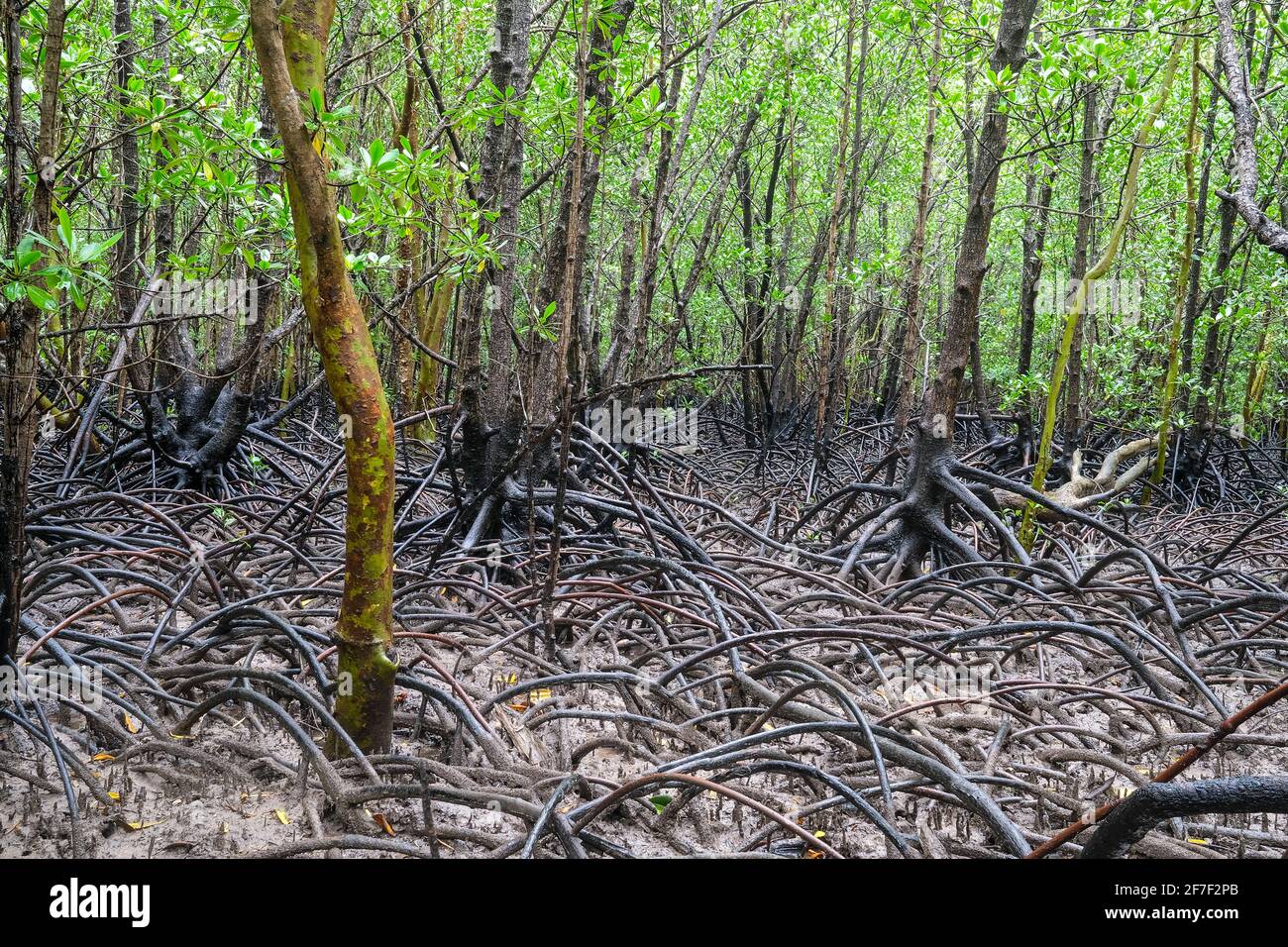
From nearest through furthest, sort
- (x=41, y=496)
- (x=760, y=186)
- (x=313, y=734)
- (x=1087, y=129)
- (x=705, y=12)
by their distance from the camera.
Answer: (x=313, y=734) < (x=41, y=496) < (x=1087, y=129) < (x=705, y=12) < (x=760, y=186)

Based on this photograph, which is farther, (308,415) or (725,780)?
(308,415)

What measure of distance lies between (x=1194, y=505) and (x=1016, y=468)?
1.46 meters

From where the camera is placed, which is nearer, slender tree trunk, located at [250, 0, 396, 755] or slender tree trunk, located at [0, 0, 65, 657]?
slender tree trunk, located at [250, 0, 396, 755]

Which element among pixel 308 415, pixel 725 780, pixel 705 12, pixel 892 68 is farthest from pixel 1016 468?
pixel 308 415

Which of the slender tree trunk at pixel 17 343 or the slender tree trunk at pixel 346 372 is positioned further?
the slender tree trunk at pixel 17 343

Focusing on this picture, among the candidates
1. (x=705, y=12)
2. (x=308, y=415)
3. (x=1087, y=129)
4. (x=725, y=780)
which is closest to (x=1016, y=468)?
(x=1087, y=129)

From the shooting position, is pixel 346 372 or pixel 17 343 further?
pixel 17 343

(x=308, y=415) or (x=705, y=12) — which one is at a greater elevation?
(x=705, y=12)

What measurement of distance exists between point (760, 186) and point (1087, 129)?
7.79 meters

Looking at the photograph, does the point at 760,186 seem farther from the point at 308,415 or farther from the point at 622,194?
the point at 308,415

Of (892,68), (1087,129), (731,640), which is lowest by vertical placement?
(731,640)

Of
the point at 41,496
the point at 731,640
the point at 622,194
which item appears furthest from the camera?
the point at 622,194

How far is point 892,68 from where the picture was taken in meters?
9.80
